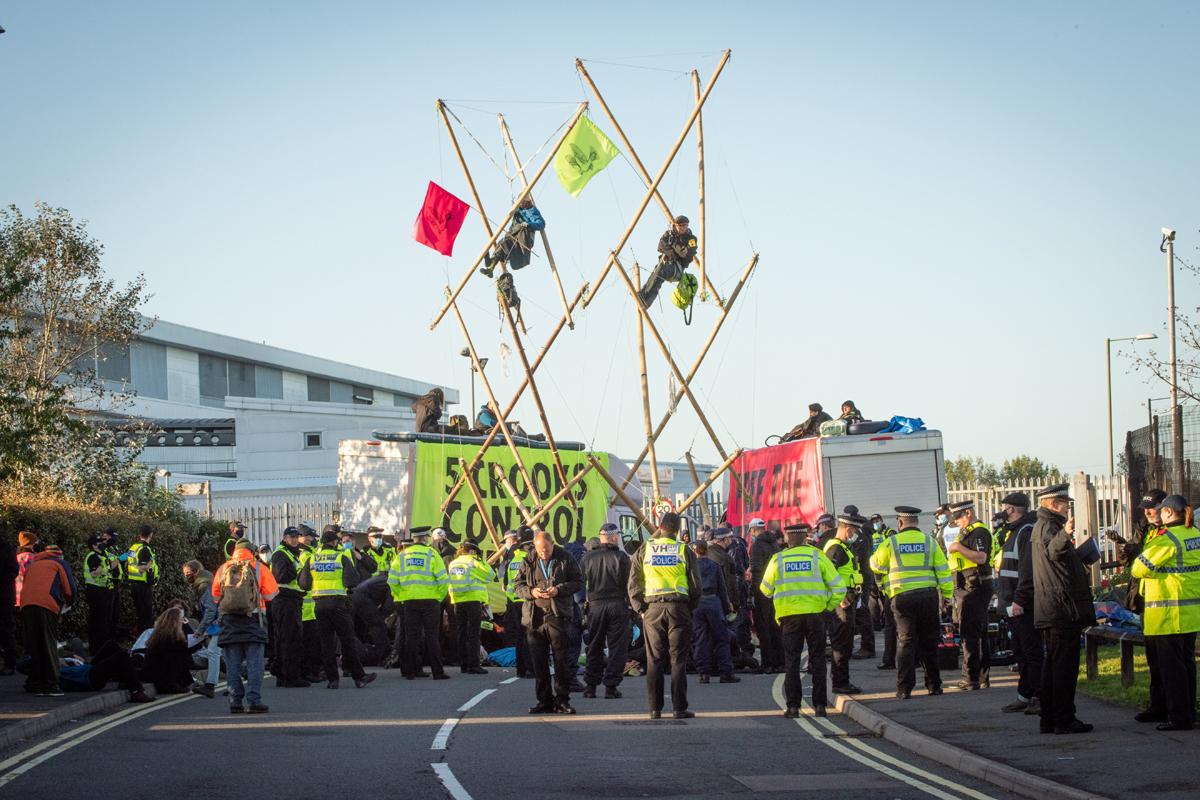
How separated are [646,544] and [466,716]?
2480mm

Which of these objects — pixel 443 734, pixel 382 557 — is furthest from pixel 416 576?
pixel 443 734

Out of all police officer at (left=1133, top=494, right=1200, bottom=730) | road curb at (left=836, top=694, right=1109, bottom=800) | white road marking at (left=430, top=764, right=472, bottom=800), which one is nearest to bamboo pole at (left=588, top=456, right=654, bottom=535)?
road curb at (left=836, top=694, right=1109, bottom=800)

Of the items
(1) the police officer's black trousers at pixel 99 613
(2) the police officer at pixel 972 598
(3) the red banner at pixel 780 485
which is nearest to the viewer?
(2) the police officer at pixel 972 598

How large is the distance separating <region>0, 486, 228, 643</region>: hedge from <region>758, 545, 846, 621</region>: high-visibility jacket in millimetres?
11359

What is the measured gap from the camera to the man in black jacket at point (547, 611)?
15.3 metres

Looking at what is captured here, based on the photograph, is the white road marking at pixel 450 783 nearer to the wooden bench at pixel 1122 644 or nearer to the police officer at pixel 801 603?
the police officer at pixel 801 603

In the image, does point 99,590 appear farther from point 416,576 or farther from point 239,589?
point 239,589

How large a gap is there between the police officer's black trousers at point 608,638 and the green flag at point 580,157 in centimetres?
1156

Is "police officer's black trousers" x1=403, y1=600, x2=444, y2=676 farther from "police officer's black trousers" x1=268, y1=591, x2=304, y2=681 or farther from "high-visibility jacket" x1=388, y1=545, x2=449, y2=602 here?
"police officer's black trousers" x1=268, y1=591, x2=304, y2=681

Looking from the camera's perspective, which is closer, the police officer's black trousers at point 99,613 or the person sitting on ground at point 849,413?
the police officer's black trousers at point 99,613

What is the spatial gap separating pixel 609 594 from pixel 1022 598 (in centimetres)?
484

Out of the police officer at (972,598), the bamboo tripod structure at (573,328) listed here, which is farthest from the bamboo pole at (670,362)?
the police officer at (972,598)

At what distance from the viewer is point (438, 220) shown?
28125mm

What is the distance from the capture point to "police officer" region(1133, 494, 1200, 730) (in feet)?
38.9
